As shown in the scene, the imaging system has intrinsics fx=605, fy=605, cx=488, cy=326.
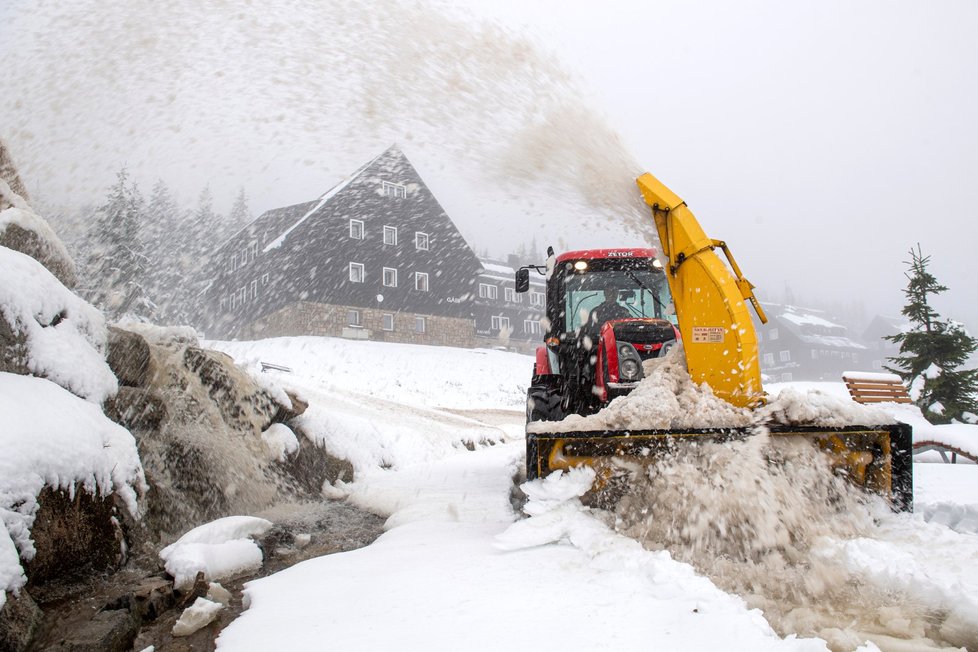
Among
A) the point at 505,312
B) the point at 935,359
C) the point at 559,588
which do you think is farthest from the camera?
the point at 505,312

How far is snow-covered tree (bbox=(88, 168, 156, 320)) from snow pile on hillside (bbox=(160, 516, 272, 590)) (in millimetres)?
25688

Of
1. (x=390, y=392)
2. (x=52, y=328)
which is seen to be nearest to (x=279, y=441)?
(x=52, y=328)

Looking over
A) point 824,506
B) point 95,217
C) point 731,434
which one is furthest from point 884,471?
point 95,217

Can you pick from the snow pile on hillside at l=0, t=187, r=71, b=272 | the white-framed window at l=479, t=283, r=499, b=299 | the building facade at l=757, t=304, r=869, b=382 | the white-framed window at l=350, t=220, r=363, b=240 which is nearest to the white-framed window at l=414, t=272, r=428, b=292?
the white-framed window at l=350, t=220, r=363, b=240

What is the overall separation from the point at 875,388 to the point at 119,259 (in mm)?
28487

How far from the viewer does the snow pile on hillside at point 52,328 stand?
13.1 feet

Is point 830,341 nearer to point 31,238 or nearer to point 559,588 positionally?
point 559,588

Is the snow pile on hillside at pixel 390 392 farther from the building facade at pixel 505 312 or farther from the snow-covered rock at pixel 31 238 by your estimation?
the building facade at pixel 505 312

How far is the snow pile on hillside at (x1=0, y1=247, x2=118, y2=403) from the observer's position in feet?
13.1

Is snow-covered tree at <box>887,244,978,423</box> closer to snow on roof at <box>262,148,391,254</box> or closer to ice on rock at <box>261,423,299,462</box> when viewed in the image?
ice on rock at <box>261,423,299,462</box>

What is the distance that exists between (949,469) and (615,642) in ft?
17.0

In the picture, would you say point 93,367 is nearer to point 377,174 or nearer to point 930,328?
point 930,328

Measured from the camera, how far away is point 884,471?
3604 mm

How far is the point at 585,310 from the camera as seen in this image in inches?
250
